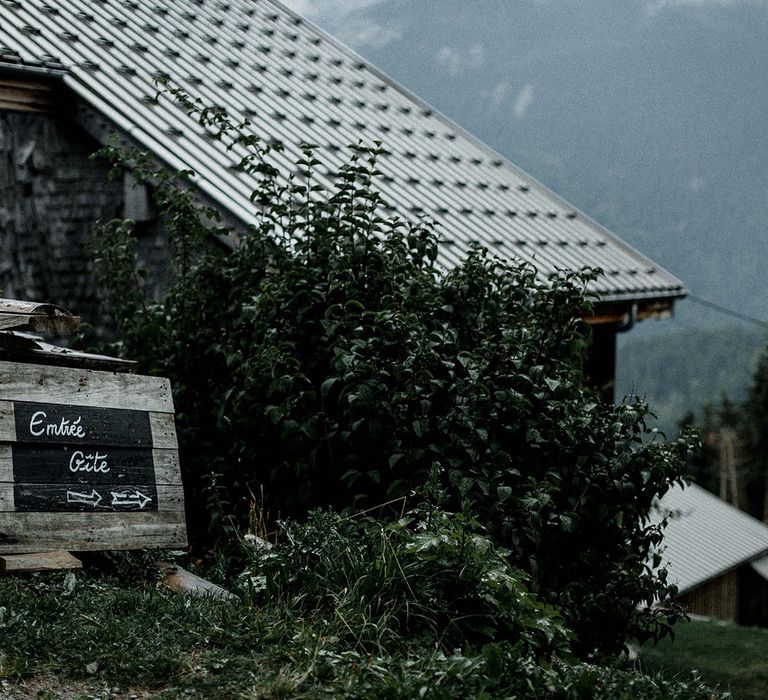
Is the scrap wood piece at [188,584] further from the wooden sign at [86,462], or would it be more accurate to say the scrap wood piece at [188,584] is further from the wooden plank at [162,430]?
the wooden plank at [162,430]

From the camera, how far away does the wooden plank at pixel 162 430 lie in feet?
18.2

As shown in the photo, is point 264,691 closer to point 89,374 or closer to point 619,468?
point 89,374

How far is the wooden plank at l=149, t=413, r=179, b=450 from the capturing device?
555cm

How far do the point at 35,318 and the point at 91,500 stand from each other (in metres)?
0.94

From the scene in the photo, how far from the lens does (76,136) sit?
9.53 m

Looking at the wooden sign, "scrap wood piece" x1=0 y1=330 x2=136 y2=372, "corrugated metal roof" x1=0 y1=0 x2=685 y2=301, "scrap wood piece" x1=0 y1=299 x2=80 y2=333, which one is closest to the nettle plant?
the wooden sign

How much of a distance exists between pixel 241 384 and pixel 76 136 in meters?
4.14

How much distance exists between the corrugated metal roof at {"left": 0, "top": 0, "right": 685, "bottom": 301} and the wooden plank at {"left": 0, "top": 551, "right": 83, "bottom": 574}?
382 centimetres

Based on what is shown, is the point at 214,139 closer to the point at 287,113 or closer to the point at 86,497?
the point at 287,113

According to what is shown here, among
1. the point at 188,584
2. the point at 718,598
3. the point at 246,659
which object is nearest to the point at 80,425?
the point at 188,584

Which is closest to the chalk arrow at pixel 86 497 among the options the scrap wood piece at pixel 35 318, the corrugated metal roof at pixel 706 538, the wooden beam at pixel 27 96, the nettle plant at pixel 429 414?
the scrap wood piece at pixel 35 318

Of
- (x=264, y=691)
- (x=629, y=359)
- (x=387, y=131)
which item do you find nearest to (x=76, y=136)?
(x=387, y=131)

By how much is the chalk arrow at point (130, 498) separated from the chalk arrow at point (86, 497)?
0.09 metres

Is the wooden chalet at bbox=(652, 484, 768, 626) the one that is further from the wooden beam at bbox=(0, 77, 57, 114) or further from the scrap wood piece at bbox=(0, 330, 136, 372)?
the scrap wood piece at bbox=(0, 330, 136, 372)
